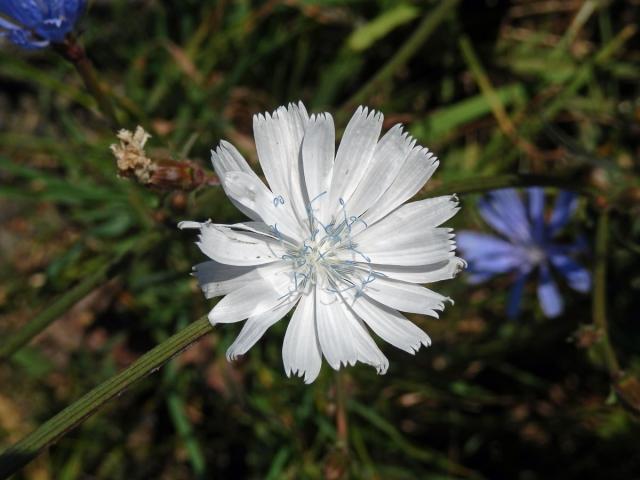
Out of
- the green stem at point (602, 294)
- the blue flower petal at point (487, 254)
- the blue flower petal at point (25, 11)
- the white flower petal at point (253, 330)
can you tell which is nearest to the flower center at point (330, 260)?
the white flower petal at point (253, 330)

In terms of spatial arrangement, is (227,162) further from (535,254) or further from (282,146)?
(535,254)

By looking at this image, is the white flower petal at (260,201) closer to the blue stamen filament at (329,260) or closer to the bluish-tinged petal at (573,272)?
the blue stamen filament at (329,260)

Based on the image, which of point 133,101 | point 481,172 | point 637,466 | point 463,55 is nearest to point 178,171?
point 133,101

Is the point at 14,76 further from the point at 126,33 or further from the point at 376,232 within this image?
the point at 376,232

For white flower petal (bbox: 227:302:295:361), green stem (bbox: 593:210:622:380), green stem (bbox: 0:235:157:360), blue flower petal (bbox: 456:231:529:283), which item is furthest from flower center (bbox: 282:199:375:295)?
blue flower petal (bbox: 456:231:529:283)

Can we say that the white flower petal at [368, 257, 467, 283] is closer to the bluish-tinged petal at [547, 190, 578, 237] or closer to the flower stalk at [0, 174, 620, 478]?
the flower stalk at [0, 174, 620, 478]
